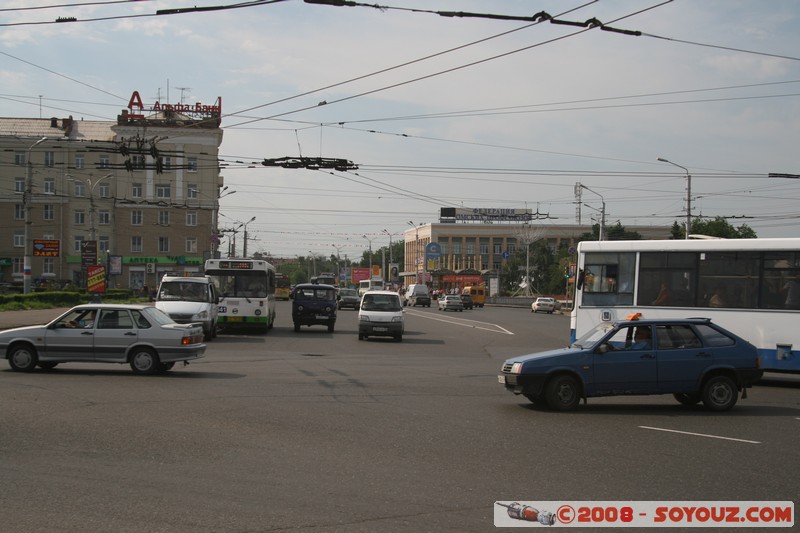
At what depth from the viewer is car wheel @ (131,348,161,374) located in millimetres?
16688

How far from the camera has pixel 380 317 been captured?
101 feet

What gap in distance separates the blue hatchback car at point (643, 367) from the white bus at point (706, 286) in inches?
193

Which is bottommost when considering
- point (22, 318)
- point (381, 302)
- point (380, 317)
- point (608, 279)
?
point (22, 318)

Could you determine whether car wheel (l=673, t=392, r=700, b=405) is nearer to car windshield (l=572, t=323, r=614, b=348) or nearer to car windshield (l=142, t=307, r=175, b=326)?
car windshield (l=572, t=323, r=614, b=348)

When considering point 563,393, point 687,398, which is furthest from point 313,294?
point 563,393

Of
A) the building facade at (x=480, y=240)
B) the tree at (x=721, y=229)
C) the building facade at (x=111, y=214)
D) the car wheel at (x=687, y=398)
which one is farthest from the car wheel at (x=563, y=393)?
the building facade at (x=480, y=240)

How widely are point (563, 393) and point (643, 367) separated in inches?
53.9

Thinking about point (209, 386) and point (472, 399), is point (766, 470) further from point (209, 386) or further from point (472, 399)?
point (209, 386)

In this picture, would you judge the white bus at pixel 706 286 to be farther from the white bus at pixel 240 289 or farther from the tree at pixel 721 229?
the tree at pixel 721 229

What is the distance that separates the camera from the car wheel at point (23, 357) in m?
16.5

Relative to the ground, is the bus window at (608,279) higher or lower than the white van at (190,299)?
higher

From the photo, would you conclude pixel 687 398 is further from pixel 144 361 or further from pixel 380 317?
pixel 380 317

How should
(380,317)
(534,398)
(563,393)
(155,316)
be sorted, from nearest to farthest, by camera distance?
(563,393) < (534,398) < (155,316) < (380,317)

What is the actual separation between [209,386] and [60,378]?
3120 millimetres
